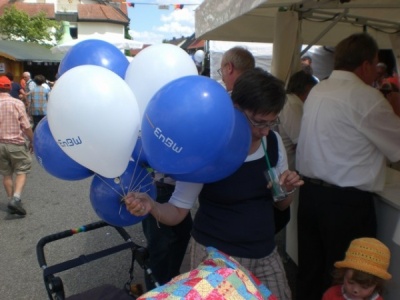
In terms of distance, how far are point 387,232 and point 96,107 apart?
182cm

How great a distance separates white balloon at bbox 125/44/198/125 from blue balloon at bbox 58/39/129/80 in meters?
0.17

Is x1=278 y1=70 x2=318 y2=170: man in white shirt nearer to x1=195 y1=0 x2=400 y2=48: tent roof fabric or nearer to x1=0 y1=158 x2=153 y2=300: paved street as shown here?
x1=195 y1=0 x2=400 y2=48: tent roof fabric

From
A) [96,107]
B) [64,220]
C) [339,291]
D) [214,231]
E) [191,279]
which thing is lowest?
[64,220]

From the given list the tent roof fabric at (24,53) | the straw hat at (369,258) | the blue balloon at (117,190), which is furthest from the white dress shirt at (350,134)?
the tent roof fabric at (24,53)

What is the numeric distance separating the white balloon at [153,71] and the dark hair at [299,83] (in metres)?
1.63

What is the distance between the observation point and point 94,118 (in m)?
1.47

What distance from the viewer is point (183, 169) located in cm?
142

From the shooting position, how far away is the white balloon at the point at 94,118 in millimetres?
1469

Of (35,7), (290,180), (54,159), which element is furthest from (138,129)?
(35,7)

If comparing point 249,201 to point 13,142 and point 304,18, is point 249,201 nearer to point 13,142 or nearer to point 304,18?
point 304,18

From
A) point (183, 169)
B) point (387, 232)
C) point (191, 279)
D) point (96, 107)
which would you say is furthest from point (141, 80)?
point (387, 232)

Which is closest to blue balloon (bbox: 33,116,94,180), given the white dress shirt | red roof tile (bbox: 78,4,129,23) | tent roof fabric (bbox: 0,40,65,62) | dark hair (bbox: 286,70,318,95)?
the white dress shirt

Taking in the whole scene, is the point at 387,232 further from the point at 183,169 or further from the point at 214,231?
the point at 183,169

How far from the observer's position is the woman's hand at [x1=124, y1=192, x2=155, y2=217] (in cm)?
145
